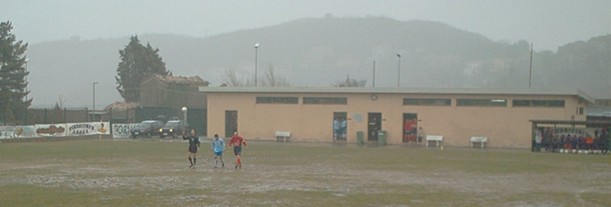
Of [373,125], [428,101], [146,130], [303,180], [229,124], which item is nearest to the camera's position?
[303,180]

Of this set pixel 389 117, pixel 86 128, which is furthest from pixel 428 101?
pixel 86 128

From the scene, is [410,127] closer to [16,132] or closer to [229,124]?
[229,124]

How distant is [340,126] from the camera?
5675 cm

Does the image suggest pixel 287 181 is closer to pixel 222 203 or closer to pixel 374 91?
pixel 222 203

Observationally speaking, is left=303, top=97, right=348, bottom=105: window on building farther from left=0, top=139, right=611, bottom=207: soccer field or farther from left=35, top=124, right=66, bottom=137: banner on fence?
left=35, top=124, right=66, bottom=137: banner on fence

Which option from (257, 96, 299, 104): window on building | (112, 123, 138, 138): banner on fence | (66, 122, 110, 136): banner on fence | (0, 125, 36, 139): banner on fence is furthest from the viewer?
(112, 123, 138, 138): banner on fence

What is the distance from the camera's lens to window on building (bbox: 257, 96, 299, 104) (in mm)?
57781

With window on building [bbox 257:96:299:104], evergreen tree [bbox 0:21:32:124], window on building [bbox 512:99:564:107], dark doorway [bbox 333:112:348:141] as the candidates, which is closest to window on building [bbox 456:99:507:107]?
window on building [bbox 512:99:564:107]

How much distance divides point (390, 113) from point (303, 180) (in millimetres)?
30228

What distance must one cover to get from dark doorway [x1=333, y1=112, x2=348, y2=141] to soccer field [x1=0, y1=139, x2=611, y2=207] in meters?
16.1

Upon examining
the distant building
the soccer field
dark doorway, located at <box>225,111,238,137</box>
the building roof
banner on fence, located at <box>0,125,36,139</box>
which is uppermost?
the distant building

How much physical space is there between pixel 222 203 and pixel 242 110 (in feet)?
132

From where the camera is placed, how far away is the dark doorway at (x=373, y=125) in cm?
5581

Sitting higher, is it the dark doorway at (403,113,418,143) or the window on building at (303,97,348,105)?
the window on building at (303,97,348,105)
